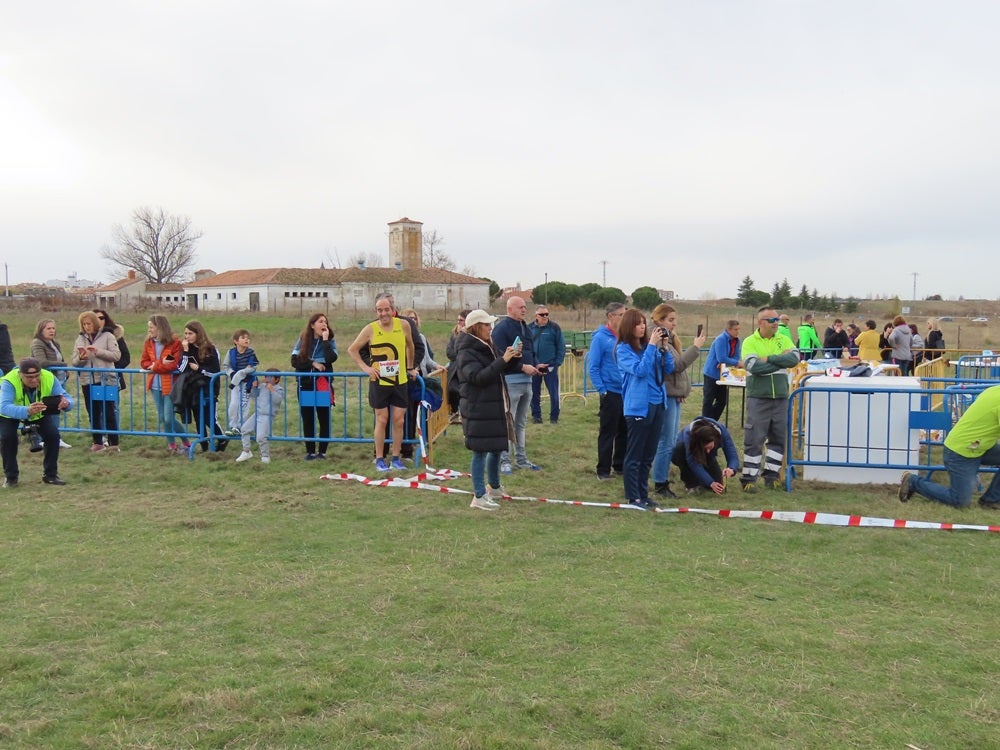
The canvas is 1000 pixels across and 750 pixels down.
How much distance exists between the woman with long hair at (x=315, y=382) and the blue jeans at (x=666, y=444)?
4116 millimetres

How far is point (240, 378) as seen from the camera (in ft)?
33.2

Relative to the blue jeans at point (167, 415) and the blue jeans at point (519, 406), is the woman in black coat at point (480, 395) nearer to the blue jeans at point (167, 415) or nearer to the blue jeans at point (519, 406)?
the blue jeans at point (519, 406)

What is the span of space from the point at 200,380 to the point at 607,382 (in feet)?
16.8

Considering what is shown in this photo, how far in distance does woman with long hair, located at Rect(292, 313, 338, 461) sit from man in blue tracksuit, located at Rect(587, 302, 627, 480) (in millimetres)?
3368

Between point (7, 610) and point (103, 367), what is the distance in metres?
7.16

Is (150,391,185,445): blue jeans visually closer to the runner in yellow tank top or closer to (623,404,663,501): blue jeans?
the runner in yellow tank top

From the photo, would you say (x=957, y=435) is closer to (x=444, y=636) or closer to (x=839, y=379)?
(x=839, y=379)

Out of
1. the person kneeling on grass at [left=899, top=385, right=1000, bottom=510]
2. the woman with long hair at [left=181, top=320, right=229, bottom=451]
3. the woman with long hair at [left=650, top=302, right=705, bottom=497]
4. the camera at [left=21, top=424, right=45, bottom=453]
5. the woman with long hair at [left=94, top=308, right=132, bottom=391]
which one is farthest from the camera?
the woman with long hair at [left=94, top=308, right=132, bottom=391]

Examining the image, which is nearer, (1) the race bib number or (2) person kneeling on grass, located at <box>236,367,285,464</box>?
(1) the race bib number

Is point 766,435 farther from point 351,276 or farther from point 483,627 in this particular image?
point 351,276

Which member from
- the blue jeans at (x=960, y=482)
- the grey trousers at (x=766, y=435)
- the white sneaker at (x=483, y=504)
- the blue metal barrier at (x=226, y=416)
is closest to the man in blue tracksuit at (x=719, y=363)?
the grey trousers at (x=766, y=435)

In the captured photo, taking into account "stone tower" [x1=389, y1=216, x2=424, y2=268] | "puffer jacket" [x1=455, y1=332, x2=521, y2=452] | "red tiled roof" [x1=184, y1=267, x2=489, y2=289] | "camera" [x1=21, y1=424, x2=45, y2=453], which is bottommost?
"camera" [x1=21, y1=424, x2=45, y2=453]

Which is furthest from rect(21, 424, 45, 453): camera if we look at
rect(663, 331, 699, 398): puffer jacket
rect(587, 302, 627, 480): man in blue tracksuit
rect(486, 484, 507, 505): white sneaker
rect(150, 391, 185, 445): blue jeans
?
rect(663, 331, 699, 398): puffer jacket

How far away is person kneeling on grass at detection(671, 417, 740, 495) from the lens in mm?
8508
